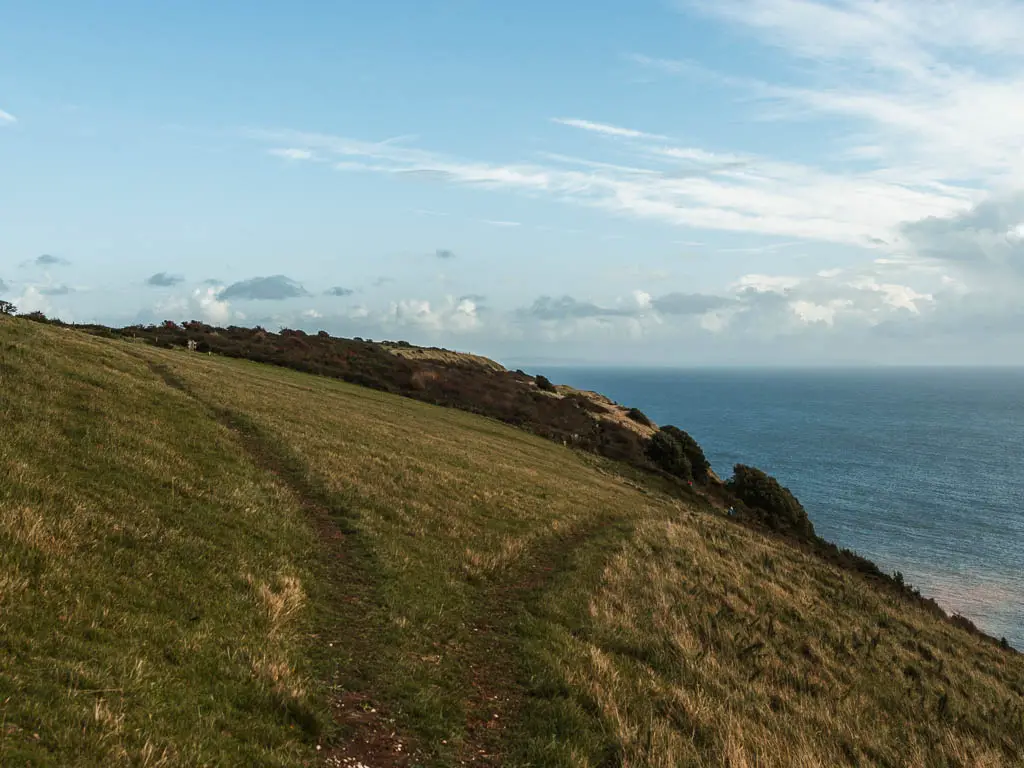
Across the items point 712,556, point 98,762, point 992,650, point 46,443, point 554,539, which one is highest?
point 46,443

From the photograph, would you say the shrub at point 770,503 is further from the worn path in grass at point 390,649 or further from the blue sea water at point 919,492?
→ the worn path in grass at point 390,649

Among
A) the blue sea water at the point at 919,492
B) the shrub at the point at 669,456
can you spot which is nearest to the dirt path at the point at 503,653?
the blue sea water at the point at 919,492

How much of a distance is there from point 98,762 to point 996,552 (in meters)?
74.7

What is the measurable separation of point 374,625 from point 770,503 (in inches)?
2009

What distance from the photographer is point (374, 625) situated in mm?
11055

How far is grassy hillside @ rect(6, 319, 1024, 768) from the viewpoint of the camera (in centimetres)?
736

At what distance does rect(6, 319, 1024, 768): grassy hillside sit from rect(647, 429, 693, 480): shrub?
3070 cm

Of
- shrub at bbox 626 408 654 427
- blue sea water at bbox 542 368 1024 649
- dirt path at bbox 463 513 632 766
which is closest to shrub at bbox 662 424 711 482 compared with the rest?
shrub at bbox 626 408 654 427

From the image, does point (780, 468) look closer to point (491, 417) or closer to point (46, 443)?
point (491, 417)

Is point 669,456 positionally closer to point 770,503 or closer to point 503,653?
point 770,503

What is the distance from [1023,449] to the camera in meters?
128

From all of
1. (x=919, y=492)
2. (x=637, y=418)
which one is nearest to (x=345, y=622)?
(x=637, y=418)

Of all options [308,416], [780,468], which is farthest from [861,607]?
[780,468]

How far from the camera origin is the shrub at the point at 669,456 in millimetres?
57188
